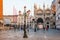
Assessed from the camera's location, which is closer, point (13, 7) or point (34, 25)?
point (13, 7)

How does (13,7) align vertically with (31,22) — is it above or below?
above

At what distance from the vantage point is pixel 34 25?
1708 centimetres

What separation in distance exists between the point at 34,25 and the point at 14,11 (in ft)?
9.97

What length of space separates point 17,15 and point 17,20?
498 mm

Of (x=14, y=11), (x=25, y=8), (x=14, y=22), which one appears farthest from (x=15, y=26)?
(x=25, y=8)

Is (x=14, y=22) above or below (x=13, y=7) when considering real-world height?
below

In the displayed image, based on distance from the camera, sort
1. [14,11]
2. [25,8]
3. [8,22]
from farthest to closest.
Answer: [8,22] → [14,11] → [25,8]

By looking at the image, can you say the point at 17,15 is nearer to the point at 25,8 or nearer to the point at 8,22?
the point at 8,22

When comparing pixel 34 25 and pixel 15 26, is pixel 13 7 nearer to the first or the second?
pixel 15 26

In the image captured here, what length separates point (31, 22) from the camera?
53.4 feet

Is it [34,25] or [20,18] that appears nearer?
[20,18]

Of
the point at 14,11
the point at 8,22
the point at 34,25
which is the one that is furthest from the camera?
the point at 34,25

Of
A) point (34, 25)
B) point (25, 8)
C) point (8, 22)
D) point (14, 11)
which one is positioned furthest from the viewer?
point (34, 25)

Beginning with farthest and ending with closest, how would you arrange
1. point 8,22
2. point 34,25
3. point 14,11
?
point 34,25 → point 8,22 → point 14,11
